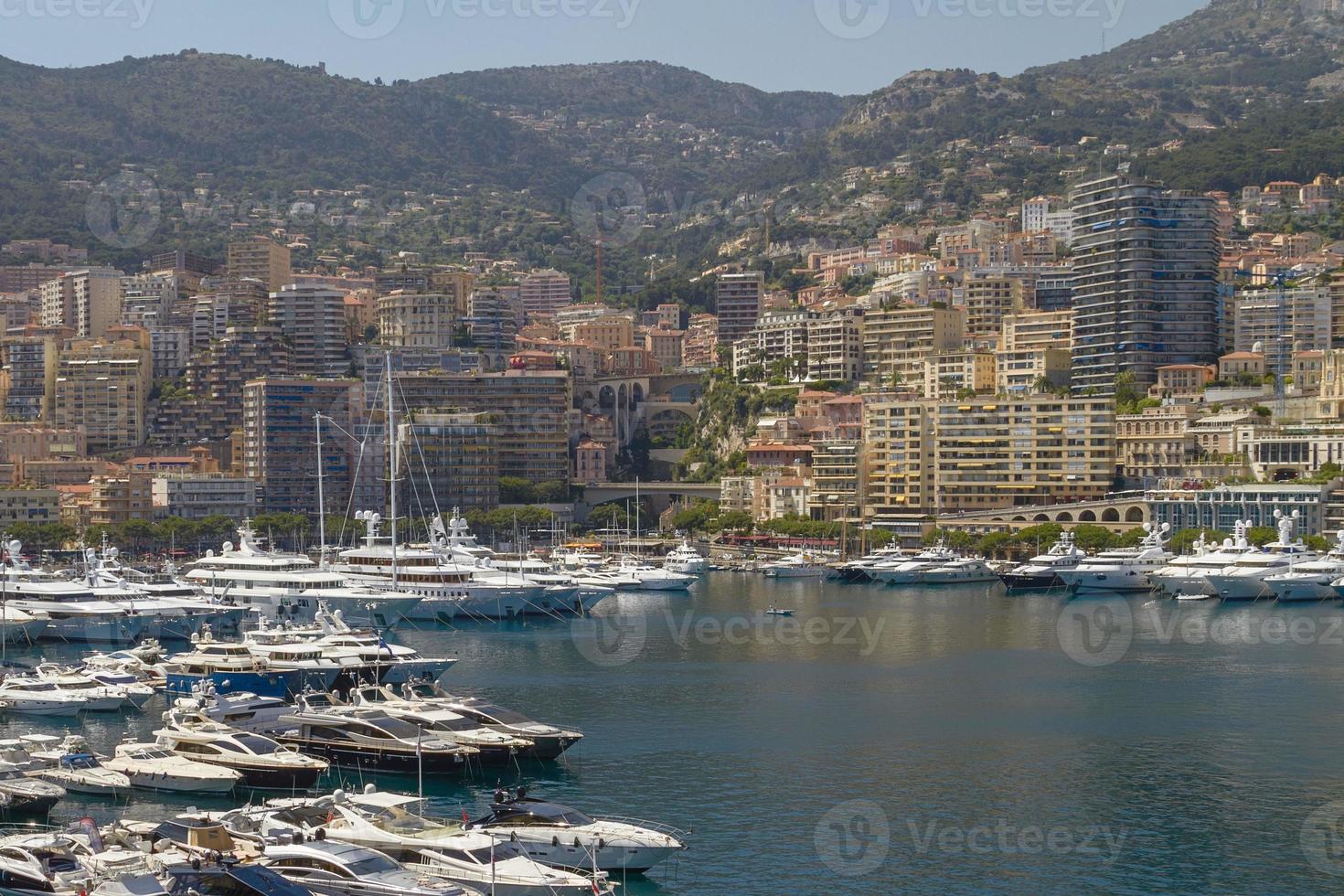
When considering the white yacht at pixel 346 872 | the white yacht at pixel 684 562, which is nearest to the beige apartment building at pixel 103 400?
the white yacht at pixel 684 562

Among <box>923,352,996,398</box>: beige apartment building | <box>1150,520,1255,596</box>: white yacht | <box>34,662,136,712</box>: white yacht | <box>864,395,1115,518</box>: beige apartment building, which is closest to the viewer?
<box>34,662,136,712</box>: white yacht

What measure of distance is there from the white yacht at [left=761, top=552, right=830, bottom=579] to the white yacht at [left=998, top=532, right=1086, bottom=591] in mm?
10068

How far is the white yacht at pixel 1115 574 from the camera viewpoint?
265ft

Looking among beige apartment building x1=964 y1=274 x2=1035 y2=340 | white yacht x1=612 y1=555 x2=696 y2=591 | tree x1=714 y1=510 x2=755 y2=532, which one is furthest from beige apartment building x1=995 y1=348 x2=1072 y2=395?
white yacht x1=612 y1=555 x2=696 y2=591

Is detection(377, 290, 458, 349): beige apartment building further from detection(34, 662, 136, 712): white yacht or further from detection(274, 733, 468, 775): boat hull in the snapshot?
detection(274, 733, 468, 775): boat hull

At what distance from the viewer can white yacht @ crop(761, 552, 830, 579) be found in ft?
296

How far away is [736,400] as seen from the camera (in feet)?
399

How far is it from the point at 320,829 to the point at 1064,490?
7618 centimetres

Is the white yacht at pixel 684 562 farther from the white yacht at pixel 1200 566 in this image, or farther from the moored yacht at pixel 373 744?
the moored yacht at pixel 373 744

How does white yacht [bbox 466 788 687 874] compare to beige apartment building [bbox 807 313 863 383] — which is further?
beige apartment building [bbox 807 313 863 383]

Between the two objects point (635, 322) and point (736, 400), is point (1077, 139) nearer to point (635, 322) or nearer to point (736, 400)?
point (635, 322)

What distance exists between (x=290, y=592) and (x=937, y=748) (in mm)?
30935

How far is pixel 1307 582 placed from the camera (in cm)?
7512

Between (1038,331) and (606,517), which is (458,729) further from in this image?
(1038,331)
